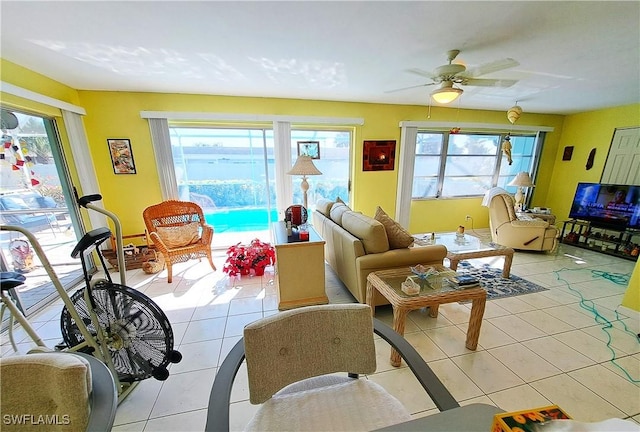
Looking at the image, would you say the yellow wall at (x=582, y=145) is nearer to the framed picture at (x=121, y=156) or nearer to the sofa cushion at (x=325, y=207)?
the sofa cushion at (x=325, y=207)

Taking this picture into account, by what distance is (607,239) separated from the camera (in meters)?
3.45

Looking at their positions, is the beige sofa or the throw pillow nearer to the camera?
the beige sofa

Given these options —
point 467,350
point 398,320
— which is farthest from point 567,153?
point 398,320

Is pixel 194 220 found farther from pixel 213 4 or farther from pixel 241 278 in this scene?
pixel 213 4

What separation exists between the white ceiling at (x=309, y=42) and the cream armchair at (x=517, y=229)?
1603mm

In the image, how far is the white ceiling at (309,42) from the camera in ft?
4.55

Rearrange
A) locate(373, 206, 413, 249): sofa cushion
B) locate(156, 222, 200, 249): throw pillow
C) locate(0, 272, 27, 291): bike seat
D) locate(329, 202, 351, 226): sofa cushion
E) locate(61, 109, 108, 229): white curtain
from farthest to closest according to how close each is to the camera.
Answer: locate(156, 222, 200, 249): throw pillow
locate(61, 109, 108, 229): white curtain
locate(329, 202, 351, 226): sofa cushion
locate(373, 206, 413, 249): sofa cushion
locate(0, 272, 27, 291): bike seat

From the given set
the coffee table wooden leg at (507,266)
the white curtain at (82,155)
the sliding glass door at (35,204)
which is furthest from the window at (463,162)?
the sliding glass door at (35,204)

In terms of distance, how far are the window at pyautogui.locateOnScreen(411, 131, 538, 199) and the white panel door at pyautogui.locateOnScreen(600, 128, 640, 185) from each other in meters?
0.99

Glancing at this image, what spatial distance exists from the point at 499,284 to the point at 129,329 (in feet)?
11.1

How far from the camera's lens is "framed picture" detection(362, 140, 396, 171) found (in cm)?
374

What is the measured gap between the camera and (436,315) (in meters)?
2.02

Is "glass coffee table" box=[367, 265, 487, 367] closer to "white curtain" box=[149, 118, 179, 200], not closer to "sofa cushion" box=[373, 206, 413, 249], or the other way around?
"sofa cushion" box=[373, 206, 413, 249]

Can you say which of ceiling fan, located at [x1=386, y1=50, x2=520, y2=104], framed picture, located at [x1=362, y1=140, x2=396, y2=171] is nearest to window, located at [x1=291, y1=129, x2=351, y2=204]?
framed picture, located at [x1=362, y1=140, x2=396, y2=171]
